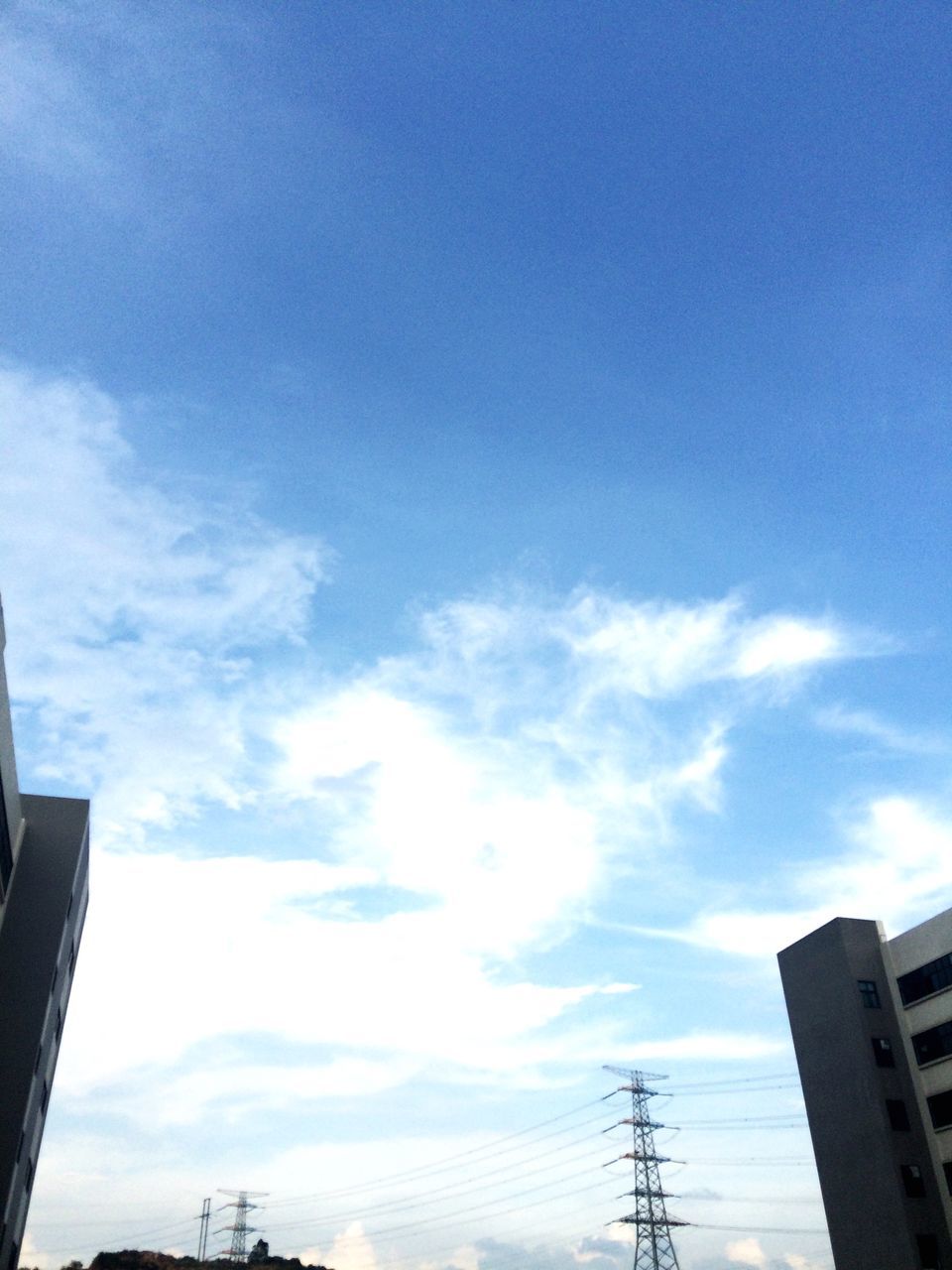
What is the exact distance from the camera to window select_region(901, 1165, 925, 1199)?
57.9 meters

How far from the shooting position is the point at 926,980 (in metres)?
61.5

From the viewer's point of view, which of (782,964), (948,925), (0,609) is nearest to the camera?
(0,609)

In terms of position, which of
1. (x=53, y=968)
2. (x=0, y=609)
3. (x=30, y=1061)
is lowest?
(x=30, y=1061)

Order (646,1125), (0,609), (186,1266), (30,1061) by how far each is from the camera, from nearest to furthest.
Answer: (0,609) < (30,1061) < (646,1125) < (186,1266)

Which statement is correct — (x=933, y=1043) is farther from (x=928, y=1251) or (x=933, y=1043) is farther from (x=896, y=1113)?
(x=928, y=1251)

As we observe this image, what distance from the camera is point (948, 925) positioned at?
6031 cm

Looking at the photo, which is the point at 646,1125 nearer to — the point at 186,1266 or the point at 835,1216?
the point at 835,1216

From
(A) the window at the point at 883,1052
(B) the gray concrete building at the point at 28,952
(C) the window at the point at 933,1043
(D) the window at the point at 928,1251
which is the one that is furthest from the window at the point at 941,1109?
(B) the gray concrete building at the point at 28,952

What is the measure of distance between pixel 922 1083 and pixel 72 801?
54457mm

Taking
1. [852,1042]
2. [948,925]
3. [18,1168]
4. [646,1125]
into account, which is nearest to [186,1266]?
[646,1125]

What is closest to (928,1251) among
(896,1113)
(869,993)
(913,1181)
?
(913,1181)

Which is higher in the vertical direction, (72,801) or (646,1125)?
(72,801)

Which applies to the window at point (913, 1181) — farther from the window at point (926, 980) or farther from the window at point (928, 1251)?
the window at point (926, 980)

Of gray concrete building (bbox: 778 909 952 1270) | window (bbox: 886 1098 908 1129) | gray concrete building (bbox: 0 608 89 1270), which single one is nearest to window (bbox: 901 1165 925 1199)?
gray concrete building (bbox: 778 909 952 1270)
